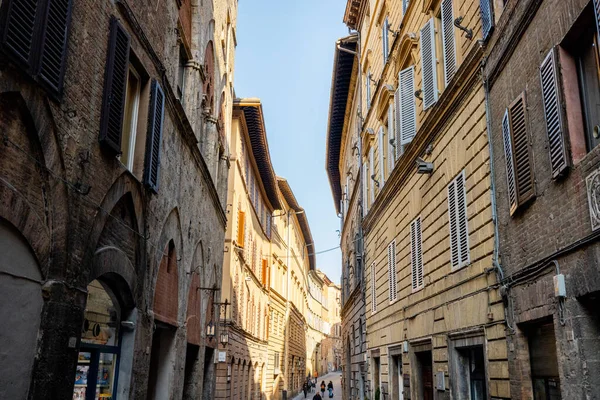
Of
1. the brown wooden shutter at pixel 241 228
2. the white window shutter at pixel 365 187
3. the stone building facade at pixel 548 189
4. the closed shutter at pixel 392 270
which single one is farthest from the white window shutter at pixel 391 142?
the brown wooden shutter at pixel 241 228

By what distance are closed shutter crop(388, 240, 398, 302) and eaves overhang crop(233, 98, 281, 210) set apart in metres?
11.6

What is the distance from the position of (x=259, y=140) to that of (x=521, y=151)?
22.5m

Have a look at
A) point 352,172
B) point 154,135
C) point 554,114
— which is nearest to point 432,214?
point 154,135

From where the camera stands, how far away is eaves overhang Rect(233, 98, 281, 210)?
2587 centimetres

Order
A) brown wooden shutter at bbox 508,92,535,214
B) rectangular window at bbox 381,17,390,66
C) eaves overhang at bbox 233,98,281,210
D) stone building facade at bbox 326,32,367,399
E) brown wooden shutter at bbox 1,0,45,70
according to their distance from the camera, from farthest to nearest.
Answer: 1. eaves overhang at bbox 233,98,281,210
2. stone building facade at bbox 326,32,367,399
3. rectangular window at bbox 381,17,390,66
4. brown wooden shutter at bbox 508,92,535,214
5. brown wooden shutter at bbox 1,0,45,70

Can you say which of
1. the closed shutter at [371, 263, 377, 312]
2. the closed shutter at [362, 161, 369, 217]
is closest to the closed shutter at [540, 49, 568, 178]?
the closed shutter at [371, 263, 377, 312]

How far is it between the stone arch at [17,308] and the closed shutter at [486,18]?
658 cm

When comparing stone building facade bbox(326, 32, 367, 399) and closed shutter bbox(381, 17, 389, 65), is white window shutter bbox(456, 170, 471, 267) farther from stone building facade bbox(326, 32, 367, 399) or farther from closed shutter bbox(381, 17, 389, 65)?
stone building facade bbox(326, 32, 367, 399)

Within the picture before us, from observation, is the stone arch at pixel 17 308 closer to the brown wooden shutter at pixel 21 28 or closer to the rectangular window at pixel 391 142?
the brown wooden shutter at pixel 21 28

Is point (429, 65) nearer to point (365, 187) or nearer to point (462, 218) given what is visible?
point (462, 218)

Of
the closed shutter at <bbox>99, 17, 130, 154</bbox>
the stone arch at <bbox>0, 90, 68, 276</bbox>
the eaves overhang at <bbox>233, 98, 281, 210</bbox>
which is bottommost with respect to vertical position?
the stone arch at <bbox>0, 90, 68, 276</bbox>

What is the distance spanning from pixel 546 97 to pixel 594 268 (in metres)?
2.02

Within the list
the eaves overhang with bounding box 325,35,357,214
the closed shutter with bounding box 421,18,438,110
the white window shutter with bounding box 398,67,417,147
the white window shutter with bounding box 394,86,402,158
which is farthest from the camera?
the eaves overhang with bounding box 325,35,357,214

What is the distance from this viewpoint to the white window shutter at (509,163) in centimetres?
763
